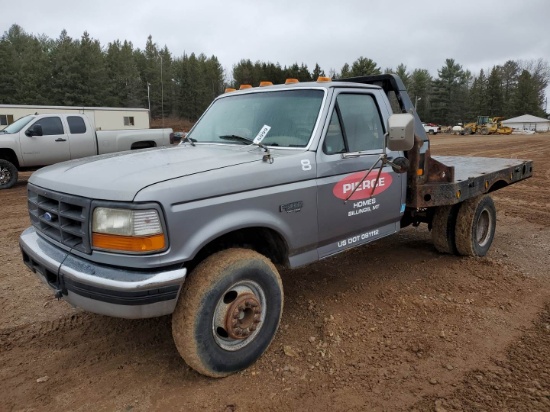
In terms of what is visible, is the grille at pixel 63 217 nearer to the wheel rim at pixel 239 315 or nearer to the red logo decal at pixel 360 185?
the wheel rim at pixel 239 315

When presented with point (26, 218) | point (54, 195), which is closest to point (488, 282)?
point (54, 195)

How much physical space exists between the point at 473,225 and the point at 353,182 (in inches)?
90.7

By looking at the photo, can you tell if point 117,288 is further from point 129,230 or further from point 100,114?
point 100,114

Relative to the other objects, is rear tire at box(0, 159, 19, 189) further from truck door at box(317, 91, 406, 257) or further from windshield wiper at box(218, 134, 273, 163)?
truck door at box(317, 91, 406, 257)

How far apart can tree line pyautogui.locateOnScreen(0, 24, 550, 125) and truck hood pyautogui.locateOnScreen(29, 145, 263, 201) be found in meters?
16.4

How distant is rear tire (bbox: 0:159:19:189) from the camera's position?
11.0 metres

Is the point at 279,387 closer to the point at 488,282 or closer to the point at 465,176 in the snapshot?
the point at 488,282

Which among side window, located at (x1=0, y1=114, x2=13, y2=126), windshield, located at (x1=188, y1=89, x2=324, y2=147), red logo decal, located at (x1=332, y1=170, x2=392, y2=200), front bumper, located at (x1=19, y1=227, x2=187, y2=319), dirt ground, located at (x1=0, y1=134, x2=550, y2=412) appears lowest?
dirt ground, located at (x1=0, y1=134, x2=550, y2=412)

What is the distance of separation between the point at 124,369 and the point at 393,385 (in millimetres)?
1896

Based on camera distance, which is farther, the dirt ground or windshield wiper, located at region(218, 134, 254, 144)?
windshield wiper, located at region(218, 134, 254, 144)

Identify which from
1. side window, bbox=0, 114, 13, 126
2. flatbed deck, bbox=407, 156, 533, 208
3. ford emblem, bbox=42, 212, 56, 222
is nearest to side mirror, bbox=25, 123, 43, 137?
ford emblem, bbox=42, 212, 56, 222

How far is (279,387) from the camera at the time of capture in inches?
114

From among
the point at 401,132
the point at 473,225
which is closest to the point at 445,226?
the point at 473,225

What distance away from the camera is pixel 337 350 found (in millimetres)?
3330
